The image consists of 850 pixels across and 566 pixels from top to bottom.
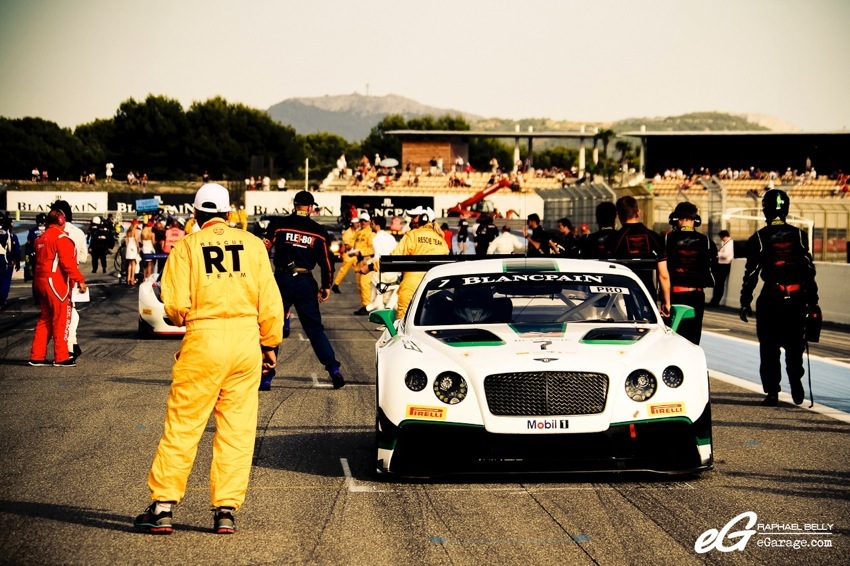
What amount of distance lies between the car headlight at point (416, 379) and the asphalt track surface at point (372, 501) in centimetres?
63

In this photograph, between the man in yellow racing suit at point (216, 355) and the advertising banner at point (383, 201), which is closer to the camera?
the man in yellow racing suit at point (216, 355)

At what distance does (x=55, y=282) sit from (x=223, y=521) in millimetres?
8593

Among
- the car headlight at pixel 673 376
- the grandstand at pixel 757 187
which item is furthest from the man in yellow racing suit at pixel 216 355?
the grandstand at pixel 757 187

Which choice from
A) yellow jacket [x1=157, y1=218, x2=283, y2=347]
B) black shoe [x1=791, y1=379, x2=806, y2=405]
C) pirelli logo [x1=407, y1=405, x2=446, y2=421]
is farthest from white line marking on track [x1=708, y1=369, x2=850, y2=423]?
yellow jacket [x1=157, y1=218, x2=283, y2=347]

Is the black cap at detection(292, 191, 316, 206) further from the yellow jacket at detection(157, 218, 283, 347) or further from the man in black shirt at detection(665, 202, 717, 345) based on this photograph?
the yellow jacket at detection(157, 218, 283, 347)

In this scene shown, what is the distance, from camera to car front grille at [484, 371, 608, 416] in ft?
24.2

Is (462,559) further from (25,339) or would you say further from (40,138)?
(40,138)

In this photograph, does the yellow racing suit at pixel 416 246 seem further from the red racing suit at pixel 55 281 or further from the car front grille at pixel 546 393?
the car front grille at pixel 546 393

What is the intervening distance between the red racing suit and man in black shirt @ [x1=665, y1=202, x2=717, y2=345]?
6.77 m

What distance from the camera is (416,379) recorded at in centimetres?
759

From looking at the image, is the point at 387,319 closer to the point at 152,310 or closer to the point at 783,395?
the point at 783,395

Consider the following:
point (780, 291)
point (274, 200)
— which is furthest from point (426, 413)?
point (274, 200)

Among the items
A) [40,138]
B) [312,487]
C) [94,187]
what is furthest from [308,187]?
[312,487]

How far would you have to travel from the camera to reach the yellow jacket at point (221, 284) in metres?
6.56
